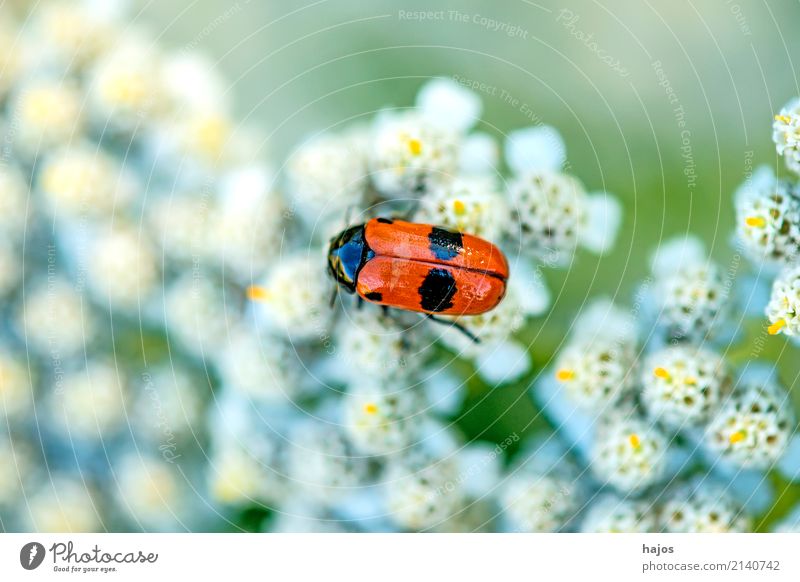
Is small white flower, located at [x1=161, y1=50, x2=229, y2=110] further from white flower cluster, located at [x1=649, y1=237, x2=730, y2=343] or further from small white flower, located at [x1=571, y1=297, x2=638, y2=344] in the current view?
white flower cluster, located at [x1=649, y1=237, x2=730, y2=343]

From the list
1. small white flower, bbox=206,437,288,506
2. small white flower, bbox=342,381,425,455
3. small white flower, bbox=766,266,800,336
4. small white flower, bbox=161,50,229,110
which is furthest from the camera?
small white flower, bbox=161,50,229,110

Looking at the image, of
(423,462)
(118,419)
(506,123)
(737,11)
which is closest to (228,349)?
(118,419)

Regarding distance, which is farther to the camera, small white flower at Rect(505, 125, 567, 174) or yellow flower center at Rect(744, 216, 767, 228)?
small white flower at Rect(505, 125, 567, 174)

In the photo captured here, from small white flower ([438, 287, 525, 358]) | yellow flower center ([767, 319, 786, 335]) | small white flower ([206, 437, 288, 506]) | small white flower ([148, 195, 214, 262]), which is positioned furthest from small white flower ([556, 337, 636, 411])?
small white flower ([148, 195, 214, 262])

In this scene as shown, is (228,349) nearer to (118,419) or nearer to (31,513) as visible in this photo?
(118,419)

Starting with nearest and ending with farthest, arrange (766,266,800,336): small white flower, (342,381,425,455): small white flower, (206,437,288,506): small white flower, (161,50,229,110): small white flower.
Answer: (766,266,800,336): small white flower, (342,381,425,455): small white flower, (206,437,288,506): small white flower, (161,50,229,110): small white flower

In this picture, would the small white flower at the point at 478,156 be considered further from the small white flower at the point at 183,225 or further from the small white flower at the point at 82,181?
the small white flower at the point at 82,181
